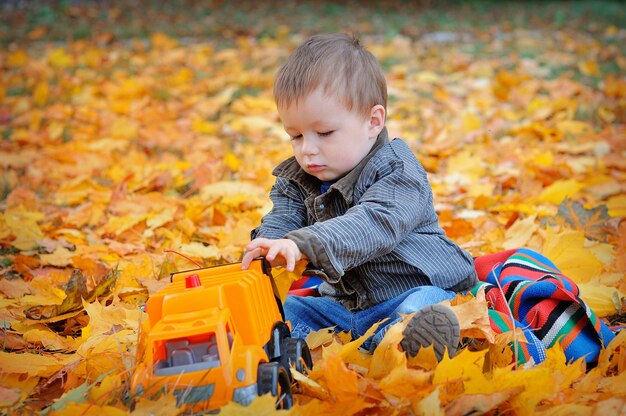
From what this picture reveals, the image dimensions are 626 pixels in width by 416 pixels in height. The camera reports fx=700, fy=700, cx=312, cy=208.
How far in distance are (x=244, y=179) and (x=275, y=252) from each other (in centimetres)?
218

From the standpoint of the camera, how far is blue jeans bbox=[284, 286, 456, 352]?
1.91m

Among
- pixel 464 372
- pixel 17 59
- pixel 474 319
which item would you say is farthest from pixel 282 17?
pixel 464 372

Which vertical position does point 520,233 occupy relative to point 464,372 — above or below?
below

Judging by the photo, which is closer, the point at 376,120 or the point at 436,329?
the point at 436,329

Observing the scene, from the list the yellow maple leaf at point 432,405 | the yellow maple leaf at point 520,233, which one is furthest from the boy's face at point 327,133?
the yellow maple leaf at point 520,233

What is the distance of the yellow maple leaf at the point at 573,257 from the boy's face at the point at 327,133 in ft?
2.94

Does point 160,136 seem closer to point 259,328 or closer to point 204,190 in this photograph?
point 204,190

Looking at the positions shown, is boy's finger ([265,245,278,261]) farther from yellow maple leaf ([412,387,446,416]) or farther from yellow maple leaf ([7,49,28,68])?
yellow maple leaf ([7,49,28,68])

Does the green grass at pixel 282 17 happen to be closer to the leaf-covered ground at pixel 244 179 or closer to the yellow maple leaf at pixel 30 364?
the leaf-covered ground at pixel 244 179

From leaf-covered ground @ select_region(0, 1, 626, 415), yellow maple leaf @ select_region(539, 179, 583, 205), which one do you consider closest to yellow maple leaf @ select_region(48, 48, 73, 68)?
leaf-covered ground @ select_region(0, 1, 626, 415)

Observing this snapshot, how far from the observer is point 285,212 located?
2211 millimetres

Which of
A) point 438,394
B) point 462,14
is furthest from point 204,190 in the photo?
point 462,14

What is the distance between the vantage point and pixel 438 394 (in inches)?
55.2

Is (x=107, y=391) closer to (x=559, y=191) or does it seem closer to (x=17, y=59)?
(x=559, y=191)
